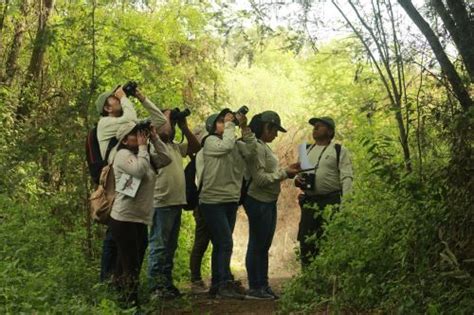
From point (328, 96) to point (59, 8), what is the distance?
12.7m

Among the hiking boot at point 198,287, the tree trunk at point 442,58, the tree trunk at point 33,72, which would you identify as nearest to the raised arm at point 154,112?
the hiking boot at point 198,287

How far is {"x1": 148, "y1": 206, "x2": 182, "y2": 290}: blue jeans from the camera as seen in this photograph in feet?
21.9

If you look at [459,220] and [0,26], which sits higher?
[0,26]

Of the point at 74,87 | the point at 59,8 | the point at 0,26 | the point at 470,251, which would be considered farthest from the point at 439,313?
the point at 59,8

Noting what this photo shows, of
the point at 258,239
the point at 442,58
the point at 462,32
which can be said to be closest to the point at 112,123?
the point at 258,239

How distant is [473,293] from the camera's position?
4246 millimetres

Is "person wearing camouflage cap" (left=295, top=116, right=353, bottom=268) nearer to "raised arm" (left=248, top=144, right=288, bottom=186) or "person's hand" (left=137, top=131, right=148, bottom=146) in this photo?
"raised arm" (left=248, top=144, right=288, bottom=186)

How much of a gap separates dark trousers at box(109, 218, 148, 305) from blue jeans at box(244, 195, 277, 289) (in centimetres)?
175

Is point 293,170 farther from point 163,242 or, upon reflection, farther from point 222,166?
point 163,242

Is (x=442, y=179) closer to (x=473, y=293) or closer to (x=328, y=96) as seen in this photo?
(x=473, y=293)

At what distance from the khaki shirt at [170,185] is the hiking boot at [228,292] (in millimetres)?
901

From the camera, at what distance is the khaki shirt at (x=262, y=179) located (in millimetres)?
7203

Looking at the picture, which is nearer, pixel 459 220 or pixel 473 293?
pixel 473 293

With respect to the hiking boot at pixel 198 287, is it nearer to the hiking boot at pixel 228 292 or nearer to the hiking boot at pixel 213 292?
the hiking boot at pixel 213 292
